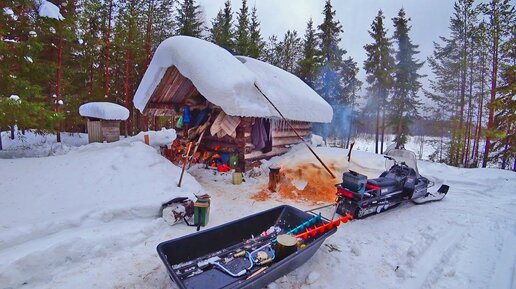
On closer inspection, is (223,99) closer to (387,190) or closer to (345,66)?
(387,190)

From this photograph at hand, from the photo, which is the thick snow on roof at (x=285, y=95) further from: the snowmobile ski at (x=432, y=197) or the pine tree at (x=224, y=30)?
the pine tree at (x=224, y=30)

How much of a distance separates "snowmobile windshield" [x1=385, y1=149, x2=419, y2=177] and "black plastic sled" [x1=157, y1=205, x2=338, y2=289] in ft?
12.1

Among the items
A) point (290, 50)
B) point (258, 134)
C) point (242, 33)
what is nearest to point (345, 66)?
point (290, 50)

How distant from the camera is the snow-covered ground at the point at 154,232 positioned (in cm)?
318

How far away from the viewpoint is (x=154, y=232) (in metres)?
4.39

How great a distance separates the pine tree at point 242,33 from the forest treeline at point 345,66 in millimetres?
87

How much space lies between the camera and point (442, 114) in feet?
66.2

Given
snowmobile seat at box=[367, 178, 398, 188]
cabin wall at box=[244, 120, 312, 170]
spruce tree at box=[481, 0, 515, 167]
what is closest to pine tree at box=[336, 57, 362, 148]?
spruce tree at box=[481, 0, 515, 167]

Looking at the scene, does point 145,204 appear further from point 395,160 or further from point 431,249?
point 395,160

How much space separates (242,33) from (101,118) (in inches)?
544

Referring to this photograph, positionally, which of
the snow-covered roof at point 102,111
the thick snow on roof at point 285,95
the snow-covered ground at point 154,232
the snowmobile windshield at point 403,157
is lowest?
the snow-covered ground at point 154,232

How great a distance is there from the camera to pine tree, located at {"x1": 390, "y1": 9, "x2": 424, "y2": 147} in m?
19.1

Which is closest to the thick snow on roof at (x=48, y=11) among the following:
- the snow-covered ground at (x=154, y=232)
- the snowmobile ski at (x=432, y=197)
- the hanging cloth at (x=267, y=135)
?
the snow-covered ground at (x=154, y=232)

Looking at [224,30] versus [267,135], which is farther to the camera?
[224,30]
